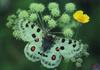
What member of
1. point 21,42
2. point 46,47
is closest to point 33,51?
point 46,47

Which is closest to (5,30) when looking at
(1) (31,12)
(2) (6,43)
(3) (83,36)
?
(2) (6,43)

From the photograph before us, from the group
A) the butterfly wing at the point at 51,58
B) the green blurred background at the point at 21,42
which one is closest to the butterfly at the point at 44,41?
the butterfly wing at the point at 51,58

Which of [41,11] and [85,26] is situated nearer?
[41,11]

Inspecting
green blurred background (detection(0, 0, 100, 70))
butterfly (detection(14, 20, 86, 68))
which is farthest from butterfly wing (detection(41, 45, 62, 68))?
green blurred background (detection(0, 0, 100, 70))

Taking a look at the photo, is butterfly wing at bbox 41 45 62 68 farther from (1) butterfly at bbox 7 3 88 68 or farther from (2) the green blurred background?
(2) the green blurred background

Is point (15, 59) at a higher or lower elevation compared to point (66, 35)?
higher

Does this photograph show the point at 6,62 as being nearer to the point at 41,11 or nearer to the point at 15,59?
the point at 15,59
